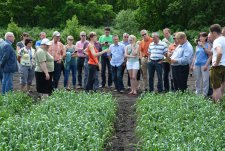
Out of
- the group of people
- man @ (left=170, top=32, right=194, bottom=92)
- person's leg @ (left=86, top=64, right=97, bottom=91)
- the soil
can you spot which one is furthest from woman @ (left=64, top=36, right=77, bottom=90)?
man @ (left=170, top=32, right=194, bottom=92)

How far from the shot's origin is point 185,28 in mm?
41281

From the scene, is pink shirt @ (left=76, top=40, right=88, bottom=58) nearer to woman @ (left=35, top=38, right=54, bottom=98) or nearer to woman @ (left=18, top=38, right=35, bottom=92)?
woman @ (left=18, top=38, right=35, bottom=92)

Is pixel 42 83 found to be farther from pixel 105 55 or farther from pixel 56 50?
pixel 105 55

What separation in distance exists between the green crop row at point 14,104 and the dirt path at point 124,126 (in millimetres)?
2191

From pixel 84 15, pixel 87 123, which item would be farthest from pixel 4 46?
pixel 84 15

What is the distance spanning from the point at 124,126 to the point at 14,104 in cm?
259

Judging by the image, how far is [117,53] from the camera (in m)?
14.4

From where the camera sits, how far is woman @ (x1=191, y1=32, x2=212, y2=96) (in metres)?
12.4

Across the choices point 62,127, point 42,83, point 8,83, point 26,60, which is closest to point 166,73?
point 42,83

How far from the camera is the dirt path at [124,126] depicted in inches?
333

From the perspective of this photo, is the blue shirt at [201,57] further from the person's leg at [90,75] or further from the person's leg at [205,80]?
the person's leg at [90,75]

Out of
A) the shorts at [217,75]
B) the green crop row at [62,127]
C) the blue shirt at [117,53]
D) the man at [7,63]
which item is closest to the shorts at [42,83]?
the man at [7,63]

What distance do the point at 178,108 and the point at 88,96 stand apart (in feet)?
8.45

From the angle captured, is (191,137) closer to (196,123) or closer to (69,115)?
(196,123)
